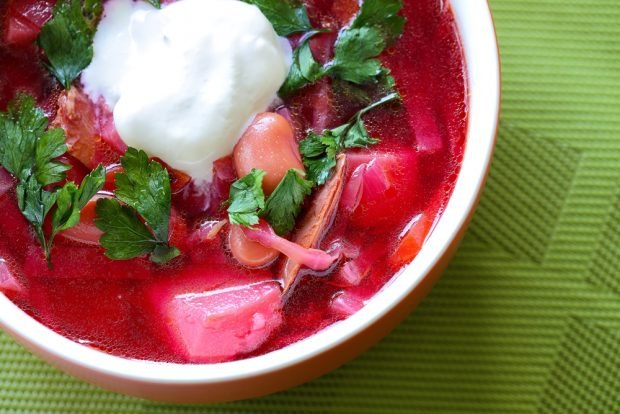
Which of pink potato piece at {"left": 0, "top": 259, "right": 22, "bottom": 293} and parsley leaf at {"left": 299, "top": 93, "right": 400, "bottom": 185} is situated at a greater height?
parsley leaf at {"left": 299, "top": 93, "right": 400, "bottom": 185}

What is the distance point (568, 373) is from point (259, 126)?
833 mm

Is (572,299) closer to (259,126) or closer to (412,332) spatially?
(412,332)

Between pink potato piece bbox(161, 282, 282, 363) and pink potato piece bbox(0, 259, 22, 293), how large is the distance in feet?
0.88

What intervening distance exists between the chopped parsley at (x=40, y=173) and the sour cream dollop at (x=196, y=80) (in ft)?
0.43

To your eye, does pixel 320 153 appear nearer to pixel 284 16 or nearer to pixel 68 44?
pixel 284 16

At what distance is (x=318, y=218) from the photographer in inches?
66.4

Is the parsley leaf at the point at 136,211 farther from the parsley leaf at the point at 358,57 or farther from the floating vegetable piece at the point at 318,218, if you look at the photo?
the parsley leaf at the point at 358,57

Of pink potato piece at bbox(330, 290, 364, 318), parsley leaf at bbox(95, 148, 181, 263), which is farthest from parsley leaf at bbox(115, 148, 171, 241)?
pink potato piece at bbox(330, 290, 364, 318)

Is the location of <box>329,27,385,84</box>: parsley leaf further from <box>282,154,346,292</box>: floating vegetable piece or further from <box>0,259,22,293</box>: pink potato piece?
<box>0,259,22,293</box>: pink potato piece

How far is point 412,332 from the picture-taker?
77.9 inches

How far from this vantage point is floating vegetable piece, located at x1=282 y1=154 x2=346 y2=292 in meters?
1.69

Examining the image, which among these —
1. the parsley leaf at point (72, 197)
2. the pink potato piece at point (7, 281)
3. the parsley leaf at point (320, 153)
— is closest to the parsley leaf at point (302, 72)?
the parsley leaf at point (320, 153)

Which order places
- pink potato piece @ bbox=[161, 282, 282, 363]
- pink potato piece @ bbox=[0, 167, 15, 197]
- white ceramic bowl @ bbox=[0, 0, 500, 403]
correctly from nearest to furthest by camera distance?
white ceramic bowl @ bbox=[0, 0, 500, 403]
pink potato piece @ bbox=[161, 282, 282, 363]
pink potato piece @ bbox=[0, 167, 15, 197]

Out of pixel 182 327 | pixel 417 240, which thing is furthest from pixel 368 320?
pixel 182 327
